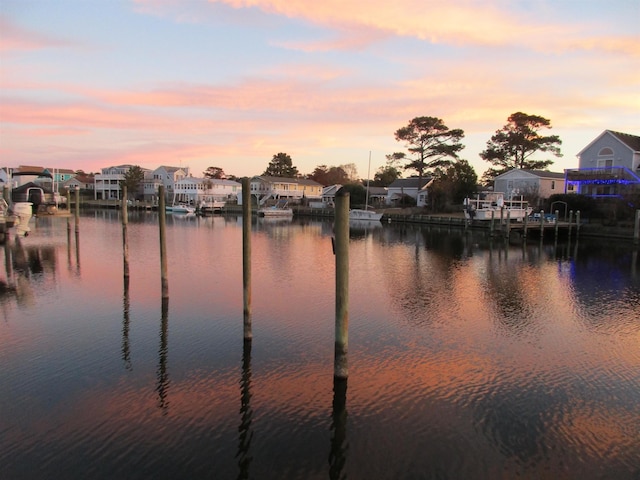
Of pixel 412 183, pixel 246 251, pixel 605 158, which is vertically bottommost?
pixel 246 251

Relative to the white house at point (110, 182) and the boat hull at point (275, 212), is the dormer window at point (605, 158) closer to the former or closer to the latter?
the boat hull at point (275, 212)

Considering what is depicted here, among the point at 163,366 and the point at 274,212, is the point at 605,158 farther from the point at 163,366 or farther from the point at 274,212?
the point at 163,366

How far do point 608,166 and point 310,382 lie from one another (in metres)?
57.9

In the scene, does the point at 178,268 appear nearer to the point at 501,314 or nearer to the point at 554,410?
the point at 501,314

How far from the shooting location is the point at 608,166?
55.0 m

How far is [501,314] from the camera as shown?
16.8 metres

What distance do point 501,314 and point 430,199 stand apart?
186ft

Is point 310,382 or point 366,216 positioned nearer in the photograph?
point 310,382

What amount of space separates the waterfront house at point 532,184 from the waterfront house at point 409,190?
1504 centimetres

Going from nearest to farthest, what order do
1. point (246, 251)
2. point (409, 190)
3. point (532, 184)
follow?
1. point (246, 251)
2. point (532, 184)
3. point (409, 190)

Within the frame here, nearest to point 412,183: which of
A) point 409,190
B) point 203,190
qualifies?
point 409,190

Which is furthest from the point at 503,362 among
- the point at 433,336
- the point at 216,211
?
the point at 216,211

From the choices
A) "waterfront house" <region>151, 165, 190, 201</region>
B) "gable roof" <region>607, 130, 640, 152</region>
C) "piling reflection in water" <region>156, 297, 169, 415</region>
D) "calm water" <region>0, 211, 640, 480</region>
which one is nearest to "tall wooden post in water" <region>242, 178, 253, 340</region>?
"calm water" <region>0, 211, 640, 480</region>

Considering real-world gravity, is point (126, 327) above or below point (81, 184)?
below
